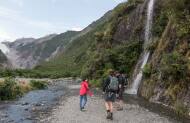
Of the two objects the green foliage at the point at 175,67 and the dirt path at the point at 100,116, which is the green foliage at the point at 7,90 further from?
the green foliage at the point at 175,67

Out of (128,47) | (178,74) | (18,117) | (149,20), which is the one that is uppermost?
(149,20)

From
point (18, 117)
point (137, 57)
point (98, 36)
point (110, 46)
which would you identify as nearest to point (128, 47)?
point (137, 57)

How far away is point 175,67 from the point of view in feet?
129

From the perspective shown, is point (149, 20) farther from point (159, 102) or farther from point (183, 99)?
point (183, 99)

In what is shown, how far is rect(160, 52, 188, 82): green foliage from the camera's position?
38062mm

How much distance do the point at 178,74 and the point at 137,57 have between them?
29.4 m

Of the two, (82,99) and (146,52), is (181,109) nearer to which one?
(82,99)

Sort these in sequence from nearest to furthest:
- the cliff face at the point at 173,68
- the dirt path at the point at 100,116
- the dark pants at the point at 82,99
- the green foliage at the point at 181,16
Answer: the dirt path at the point at 100,116 → the dark pants at the point at 82,99 → the cliff face at the point at 173,68 → the green foliage at the point at 181,16

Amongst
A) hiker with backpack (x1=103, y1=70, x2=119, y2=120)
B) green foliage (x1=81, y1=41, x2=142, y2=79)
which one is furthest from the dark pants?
green foliage (x1=81, y1=41, x2=142, y2=79)

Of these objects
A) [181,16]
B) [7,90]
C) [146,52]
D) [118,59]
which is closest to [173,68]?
[181,16]

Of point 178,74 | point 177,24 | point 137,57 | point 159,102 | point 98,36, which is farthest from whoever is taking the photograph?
point 98,36

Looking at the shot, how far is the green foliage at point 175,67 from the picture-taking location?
38062mm

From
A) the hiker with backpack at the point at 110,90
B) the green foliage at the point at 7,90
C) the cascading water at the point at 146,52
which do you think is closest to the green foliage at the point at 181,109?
the hiker with backpack at the point at 110,90

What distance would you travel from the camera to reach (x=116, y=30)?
274 feet
